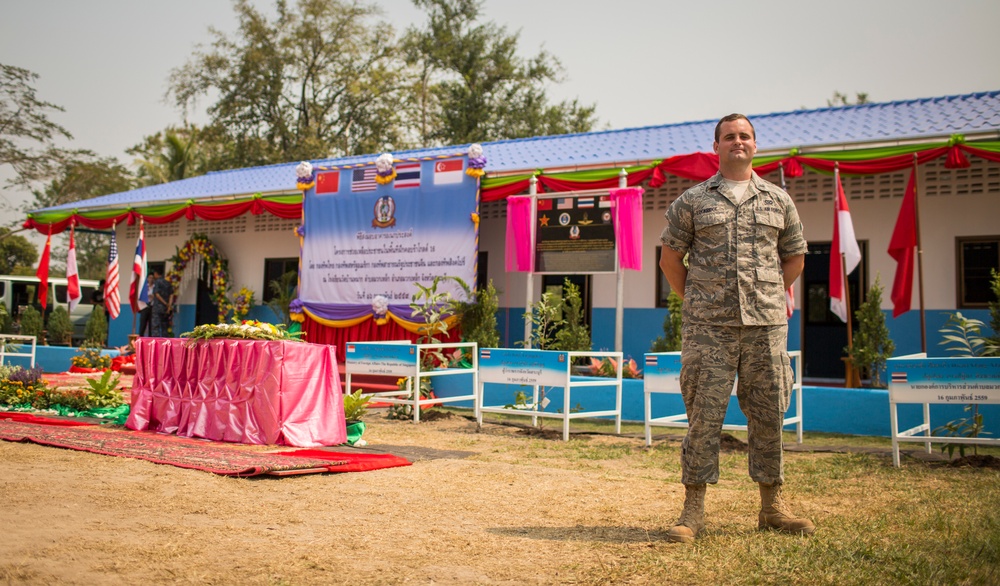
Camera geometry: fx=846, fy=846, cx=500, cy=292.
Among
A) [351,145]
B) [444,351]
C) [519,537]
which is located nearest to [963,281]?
[444,351]

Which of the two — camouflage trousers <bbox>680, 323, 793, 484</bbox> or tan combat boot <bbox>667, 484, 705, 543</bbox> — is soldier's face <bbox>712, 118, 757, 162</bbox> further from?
tan combat boot <bbox>667, 484, 705, 543</bbox>

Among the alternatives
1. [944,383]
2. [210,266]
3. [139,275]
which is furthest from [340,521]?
[210,266]

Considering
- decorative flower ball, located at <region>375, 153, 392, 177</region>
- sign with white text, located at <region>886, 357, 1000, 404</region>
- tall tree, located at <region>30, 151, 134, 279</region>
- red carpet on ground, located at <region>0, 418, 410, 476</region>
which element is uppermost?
tall tree, located at <region>30, 151, 134, 279</region>

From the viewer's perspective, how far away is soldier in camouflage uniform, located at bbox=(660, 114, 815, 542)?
4180mm

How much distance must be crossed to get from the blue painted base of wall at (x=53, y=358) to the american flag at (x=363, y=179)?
6.21 m

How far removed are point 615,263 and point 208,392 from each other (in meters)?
5.65

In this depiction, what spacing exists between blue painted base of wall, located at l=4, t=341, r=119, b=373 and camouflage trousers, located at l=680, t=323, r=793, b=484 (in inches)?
589

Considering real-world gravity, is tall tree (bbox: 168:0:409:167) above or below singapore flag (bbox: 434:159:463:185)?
above

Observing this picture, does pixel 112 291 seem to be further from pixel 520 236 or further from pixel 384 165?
pixel 520 236

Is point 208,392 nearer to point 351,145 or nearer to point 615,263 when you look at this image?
point 615,263

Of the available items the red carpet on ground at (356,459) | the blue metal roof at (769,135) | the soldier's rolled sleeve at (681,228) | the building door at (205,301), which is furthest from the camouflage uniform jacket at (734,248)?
the building door at (205,301)

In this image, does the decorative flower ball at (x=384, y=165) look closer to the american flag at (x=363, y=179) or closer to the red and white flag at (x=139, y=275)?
the american flag at (x=363, y=179)

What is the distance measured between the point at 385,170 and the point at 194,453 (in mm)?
8038

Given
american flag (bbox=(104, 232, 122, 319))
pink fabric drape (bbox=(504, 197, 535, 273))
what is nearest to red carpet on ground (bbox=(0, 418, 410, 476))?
pink fabric drape (bbox=(504, 197, 535, 273))
